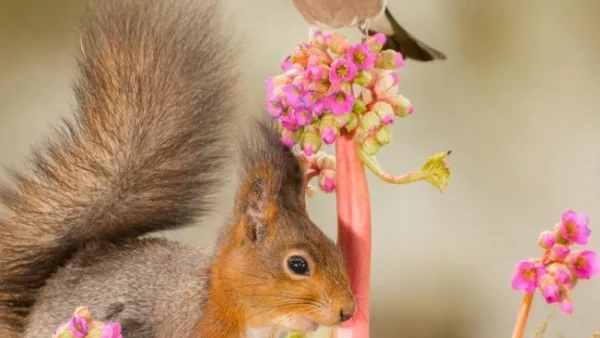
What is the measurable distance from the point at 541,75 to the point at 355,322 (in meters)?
0.77

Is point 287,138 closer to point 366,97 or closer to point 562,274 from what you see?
point 366,97

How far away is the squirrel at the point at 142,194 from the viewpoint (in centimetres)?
69

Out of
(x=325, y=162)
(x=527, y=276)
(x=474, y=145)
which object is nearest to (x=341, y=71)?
(x=325, y=162)

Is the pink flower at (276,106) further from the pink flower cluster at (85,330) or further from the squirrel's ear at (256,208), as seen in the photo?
the pink flower cluster at (85,330)

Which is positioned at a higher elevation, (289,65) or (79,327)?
(289,65)

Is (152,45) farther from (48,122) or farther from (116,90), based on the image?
(48,122)

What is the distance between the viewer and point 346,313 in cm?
66

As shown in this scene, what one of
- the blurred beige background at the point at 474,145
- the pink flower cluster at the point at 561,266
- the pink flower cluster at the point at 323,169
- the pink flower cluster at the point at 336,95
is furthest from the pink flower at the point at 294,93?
Answer: the blurred beige background at the point at 474,145

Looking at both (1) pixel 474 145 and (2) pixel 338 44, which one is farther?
(1) pixel 474 145

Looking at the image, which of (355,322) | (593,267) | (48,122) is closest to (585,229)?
(593,267)

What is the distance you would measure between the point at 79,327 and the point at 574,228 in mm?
422

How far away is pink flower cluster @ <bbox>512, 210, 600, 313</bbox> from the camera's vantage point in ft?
2.15

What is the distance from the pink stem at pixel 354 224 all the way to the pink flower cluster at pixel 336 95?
0.02 metres

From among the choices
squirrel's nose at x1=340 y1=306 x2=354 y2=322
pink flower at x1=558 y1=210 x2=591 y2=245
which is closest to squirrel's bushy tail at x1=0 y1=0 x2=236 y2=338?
squirrel's nose at x1=340 y1=306 x2=354 y2=322
